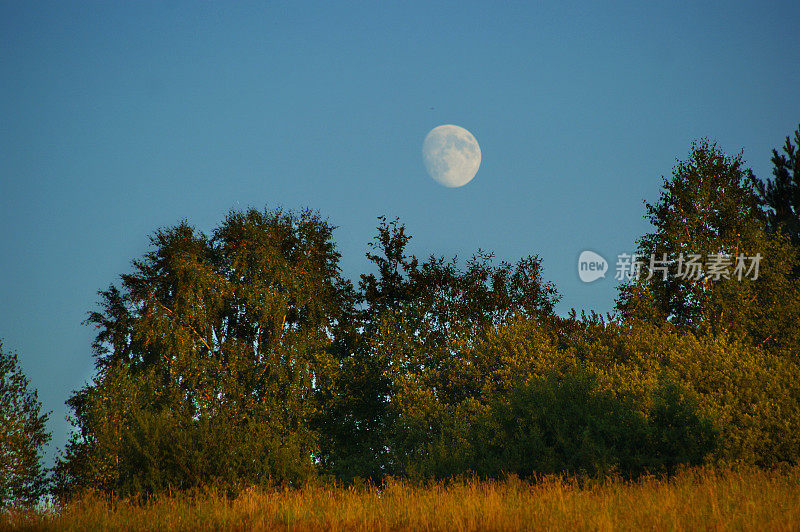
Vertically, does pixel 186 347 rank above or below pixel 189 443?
above

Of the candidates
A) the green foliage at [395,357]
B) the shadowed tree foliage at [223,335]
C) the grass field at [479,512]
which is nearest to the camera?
the grass field at [479,512]

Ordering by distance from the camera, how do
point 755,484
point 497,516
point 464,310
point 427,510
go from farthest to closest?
point 464,310, point 755,484, point 427,510, point 497,516

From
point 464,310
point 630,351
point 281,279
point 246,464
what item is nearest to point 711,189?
point 630,351

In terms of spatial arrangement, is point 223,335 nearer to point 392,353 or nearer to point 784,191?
point 392,353

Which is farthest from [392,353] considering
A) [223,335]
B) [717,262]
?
[717,262]

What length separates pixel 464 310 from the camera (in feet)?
125

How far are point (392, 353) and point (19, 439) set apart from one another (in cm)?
2157

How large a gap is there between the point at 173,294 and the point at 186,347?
4230mm

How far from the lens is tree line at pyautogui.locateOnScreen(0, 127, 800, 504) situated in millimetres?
22875

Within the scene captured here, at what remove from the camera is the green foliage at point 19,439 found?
36.2 m

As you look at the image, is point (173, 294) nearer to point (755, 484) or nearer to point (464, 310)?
point (464, 310)

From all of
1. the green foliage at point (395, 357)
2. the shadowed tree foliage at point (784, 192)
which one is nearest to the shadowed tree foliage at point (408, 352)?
the green foliage at point (395, 357)

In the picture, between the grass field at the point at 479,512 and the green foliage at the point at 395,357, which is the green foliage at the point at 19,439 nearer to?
the green foliage at the point at 395,357

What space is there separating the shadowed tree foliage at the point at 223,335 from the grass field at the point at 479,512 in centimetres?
1216
